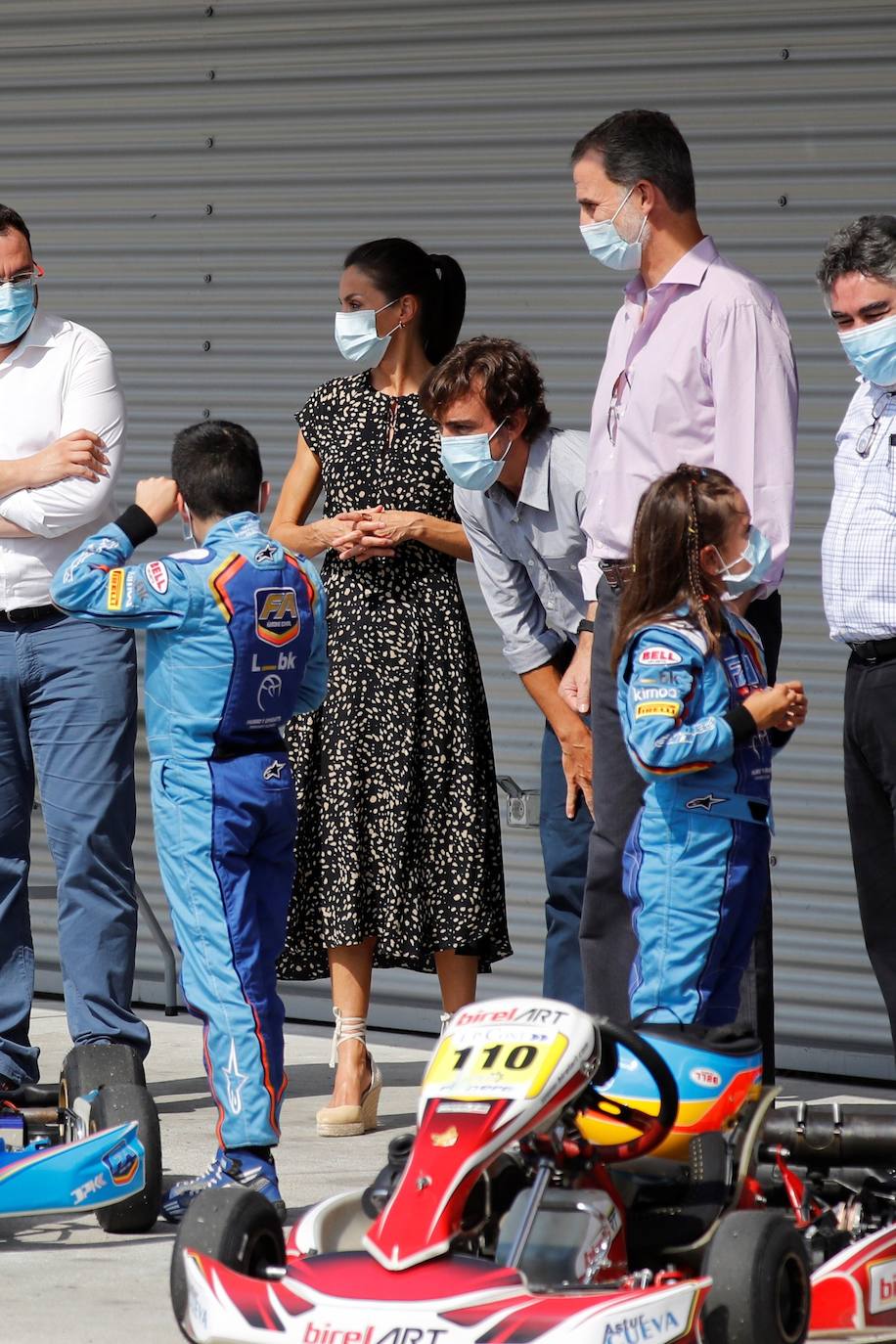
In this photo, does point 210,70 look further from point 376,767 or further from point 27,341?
point 376,767

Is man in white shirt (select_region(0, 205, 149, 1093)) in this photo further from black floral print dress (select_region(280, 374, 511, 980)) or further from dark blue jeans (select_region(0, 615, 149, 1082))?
black floral print dress (select_region(280, 374, 511, 980))

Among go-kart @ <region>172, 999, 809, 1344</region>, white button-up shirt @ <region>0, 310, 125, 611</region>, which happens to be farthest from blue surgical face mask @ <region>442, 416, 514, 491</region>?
go-kart @ <region>172, 999, 809, 1344</region>

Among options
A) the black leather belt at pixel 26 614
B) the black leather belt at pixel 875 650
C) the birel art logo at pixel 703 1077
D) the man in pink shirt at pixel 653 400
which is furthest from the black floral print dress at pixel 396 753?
the birel art logo at pixel 703 1077

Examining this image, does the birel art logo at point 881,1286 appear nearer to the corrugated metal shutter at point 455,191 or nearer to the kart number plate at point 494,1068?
the kart number plate at point 494,1068

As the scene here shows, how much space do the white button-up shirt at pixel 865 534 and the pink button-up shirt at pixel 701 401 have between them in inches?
5.1

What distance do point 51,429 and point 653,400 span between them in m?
1.59

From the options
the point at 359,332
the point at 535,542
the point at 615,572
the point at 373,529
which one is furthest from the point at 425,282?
the point at 615,572

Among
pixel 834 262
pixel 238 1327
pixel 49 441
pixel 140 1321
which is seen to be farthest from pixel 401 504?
pixel 238 1327

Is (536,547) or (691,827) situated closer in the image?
(691,827)

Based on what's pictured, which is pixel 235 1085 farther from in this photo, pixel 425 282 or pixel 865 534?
pixel 425 282

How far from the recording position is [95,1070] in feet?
14.5

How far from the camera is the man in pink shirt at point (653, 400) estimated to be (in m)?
4.33

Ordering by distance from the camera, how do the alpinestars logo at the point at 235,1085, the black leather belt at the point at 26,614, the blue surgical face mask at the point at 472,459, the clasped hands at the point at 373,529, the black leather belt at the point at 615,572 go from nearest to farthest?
the alpinestars logo at the point at 235,1085 → the black leather belt at the point at 615,572 → the blue surgical face mask at the point at 472,459 → the black leather belt at the point at 26,614 → the clasped hands at the point at 373,529

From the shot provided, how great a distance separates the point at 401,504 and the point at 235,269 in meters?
1.95
